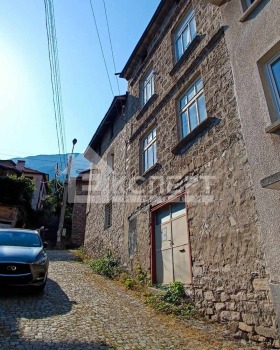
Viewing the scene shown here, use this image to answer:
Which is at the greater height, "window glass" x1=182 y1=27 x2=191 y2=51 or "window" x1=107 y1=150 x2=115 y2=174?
"window glass" x1=182 y1=27 x2=191 y2=51

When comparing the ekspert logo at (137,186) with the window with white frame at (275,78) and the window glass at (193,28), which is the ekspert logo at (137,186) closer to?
the window with white frame at (275,78)

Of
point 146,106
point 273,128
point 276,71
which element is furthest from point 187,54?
point 273,128

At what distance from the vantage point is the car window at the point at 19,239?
685cm

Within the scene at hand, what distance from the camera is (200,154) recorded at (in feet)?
20.6

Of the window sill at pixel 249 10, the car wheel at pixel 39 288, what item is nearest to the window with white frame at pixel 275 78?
the window sill at pixel 249 10

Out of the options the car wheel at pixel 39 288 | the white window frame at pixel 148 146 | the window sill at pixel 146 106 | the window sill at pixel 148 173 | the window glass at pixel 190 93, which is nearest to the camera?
the car wheel at pixel 39 288

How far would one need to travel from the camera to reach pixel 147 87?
1073 cm

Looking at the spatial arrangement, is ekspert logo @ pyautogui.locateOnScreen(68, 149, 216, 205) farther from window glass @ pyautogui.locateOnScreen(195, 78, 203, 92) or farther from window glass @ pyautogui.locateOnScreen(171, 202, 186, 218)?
window glass @ pyautogui.locateOnScreen(195, 78, 203, 92)

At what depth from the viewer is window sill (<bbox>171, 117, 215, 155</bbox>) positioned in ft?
20.0

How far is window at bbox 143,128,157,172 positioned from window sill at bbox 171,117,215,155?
1.64 meters

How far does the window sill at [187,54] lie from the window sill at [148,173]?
9.93 feet

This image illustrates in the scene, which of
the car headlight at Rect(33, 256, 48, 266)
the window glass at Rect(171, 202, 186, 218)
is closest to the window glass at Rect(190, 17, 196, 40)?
the window glass at Rect(171, 202, 186, 218)

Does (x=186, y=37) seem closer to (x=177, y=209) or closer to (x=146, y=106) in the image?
(x=146, y=106)

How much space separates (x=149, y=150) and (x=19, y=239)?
16.8 feet
